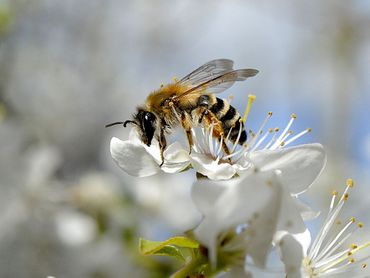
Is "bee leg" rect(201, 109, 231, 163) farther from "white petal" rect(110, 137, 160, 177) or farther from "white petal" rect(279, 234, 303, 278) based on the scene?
"white petal" rect(279, 234, 303, 278)

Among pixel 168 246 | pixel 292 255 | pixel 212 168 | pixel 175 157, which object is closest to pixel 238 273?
pixel 292 255

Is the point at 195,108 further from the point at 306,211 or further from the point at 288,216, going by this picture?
the point at 288,216

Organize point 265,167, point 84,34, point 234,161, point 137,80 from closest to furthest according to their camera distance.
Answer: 1. point 265,167
2. point 234,161
3. point 84,34
4. point 137,80

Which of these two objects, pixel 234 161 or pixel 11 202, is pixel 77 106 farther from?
pixel 234 161

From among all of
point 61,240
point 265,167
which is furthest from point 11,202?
point 265,167

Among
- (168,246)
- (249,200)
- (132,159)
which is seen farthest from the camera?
(132,159)

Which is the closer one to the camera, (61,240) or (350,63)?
(61,240)
